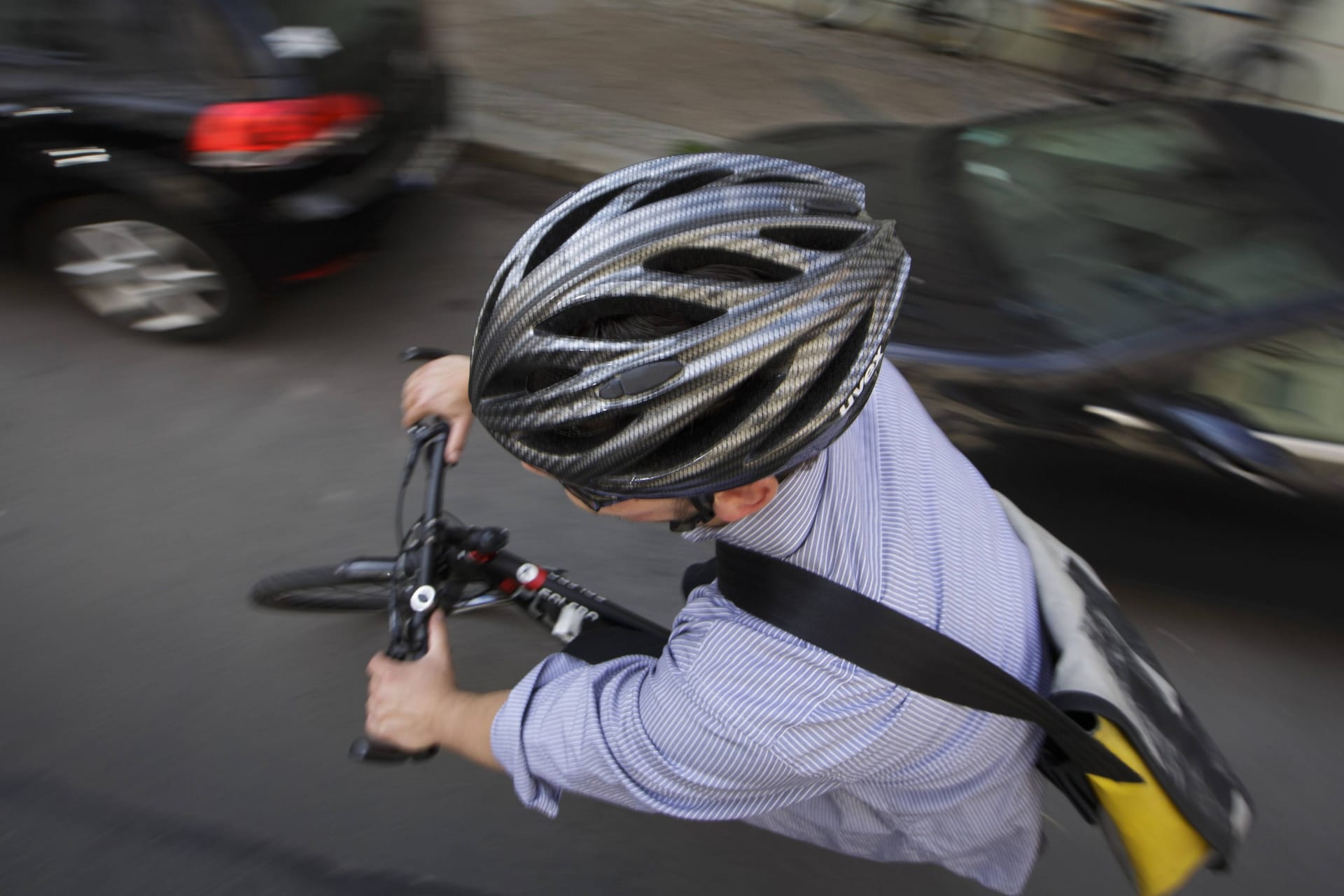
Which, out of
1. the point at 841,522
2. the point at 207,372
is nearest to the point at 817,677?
the point at 841,522

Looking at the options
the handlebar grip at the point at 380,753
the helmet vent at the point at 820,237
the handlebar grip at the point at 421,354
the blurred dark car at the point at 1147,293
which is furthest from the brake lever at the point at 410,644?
the blurred dark car at the point at 1147,293

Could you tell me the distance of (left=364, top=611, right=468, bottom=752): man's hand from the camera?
5.68 ft

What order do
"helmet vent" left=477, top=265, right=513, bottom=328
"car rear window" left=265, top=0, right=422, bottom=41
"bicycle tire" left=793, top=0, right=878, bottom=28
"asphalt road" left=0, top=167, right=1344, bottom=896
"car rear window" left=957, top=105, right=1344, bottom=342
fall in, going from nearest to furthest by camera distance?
1. "helmet vent" left=477, top=265, right=513, bottom=328
2. "asphalt road" left=0, top=167, right=1344, bottom=896
3. "car rear window" left=957, top=105, right=1344, bottom=342
4. "car rear window" left=265, top=0, right=422, bottom=41
5. "bicycle tire" left=793, top=0, right=878, bottom=28

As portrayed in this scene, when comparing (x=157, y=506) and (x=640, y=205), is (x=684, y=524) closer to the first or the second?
(x=640, y=205)

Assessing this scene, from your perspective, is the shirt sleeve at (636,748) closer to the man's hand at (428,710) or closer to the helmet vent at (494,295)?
the man's hand at (428,710)

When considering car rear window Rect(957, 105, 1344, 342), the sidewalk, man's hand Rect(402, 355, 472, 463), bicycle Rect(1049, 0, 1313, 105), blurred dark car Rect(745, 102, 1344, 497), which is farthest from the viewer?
bicycle Rect(1049, 0, 1313, 105)

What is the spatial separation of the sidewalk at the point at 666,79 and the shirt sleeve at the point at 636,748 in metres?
4.72

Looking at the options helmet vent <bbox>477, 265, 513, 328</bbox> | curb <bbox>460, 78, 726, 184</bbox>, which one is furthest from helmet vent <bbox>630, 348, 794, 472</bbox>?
curb <bbox>460, 78, 726, 184</bbox>

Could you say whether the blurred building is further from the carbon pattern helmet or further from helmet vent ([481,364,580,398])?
helmet vent ([481,364,580,398])

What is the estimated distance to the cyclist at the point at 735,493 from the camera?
143cm

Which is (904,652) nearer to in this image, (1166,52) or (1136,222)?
(1136,222)

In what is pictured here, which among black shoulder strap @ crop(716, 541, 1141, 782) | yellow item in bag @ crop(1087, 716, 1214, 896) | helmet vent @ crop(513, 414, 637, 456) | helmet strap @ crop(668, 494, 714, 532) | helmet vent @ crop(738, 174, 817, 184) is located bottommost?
yellow item in bag @ crop(1087, 716, 1214, 896)

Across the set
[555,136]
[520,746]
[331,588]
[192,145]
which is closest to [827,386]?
[520,746]

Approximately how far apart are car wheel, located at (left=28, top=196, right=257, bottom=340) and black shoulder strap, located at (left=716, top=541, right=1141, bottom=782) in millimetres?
3344
